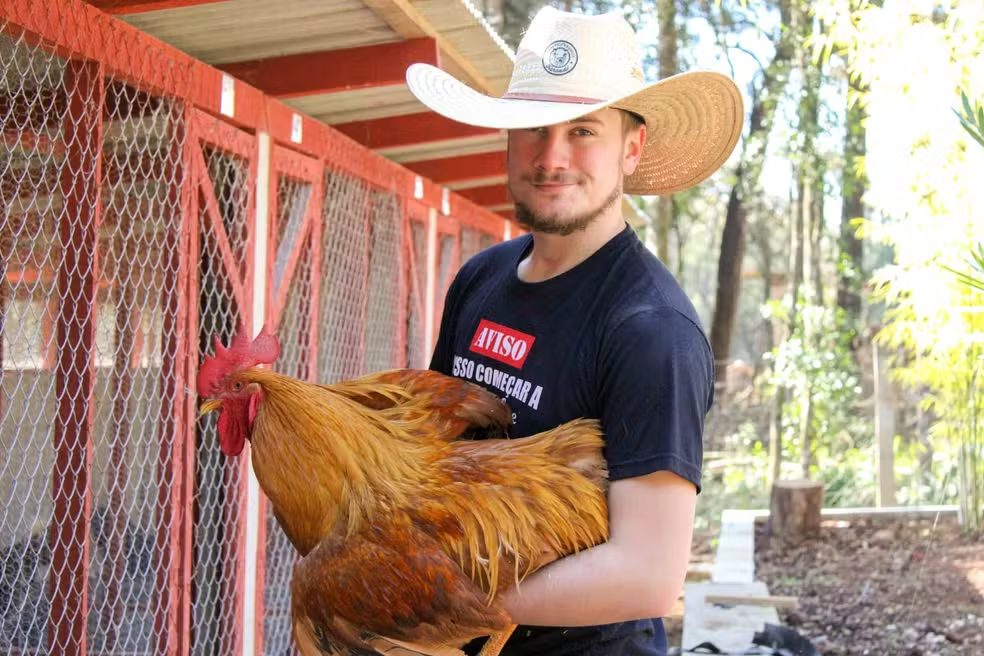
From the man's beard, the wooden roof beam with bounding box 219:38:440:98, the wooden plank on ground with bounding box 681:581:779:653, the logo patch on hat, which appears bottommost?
the wooden plank on ground with bounding box 681:581:779:653

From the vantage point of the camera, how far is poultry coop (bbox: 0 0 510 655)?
336 centimetres

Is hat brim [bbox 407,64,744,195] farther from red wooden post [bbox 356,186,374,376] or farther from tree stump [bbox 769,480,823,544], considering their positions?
tree stump [bbox 769,480,823,544]

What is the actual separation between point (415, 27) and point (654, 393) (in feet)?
9.16

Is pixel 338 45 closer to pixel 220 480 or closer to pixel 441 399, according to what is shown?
pixel 220 480

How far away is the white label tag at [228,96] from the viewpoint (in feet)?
13.4

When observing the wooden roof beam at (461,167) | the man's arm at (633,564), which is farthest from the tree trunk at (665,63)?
the man's arm at (633,564)

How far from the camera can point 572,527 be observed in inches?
78.1

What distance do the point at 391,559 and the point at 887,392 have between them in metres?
9.20

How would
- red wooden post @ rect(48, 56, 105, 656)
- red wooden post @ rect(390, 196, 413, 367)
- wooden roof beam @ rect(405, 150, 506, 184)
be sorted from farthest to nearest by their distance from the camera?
wooden roof beam @ rect(405, 150, 506, 184)
red wooden post @ rect(390, 196, 413, 367)
red wooden post @ rect(48, 56, 105, 656)

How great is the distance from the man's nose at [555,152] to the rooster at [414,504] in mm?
504

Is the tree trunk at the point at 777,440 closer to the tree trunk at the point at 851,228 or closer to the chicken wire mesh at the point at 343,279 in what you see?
the tree trunk at the point at 851,228

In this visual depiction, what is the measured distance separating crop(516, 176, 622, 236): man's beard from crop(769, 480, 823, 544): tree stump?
7.96 metres

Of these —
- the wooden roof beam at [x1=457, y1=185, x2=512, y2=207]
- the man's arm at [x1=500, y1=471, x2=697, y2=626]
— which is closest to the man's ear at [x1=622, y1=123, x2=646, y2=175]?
the man's arm at [x1=500, y1=471, x2=697, y2=626]

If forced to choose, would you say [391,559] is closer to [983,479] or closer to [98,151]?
[98,151]
